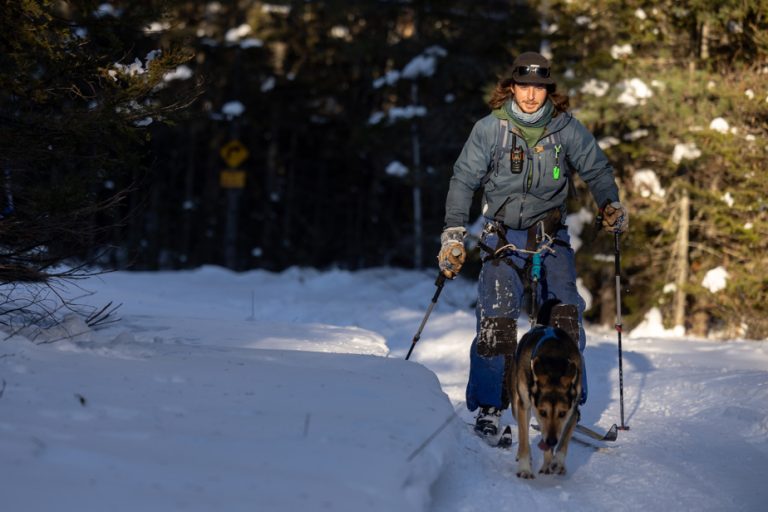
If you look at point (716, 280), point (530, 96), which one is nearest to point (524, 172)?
point (530, 96)

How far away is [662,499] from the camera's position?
5008mm

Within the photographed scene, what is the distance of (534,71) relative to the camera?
6066 millimetres

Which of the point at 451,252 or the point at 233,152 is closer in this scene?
the point at 451,252

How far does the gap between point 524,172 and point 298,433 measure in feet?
8.88

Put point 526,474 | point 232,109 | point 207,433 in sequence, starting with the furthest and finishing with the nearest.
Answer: point 232,109 < point 526,474 < point 207,433

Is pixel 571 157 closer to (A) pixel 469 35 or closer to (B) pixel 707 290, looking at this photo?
(B) pixel 707 290

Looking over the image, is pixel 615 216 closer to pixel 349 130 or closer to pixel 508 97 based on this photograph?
pixel 508 97

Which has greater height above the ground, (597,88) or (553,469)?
(597,88)

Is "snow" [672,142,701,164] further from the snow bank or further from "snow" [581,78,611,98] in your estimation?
the snow bank

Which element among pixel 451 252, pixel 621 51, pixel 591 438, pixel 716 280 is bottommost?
pixel 591 438

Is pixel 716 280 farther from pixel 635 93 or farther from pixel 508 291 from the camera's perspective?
pixel 508 291

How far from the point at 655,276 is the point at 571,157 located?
10.6m

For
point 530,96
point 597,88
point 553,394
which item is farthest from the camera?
point 597,88

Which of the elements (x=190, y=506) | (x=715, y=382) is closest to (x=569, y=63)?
(x=715, y=382)
